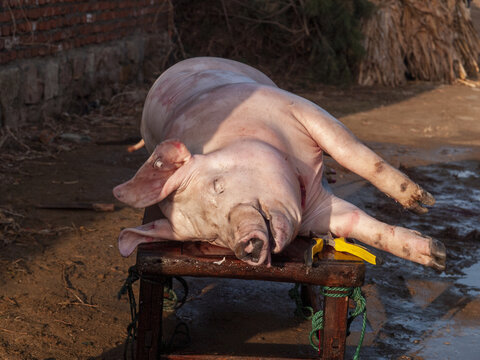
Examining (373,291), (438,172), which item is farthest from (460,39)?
(373,291)

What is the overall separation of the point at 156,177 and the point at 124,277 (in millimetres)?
1055

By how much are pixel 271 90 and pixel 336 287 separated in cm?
114

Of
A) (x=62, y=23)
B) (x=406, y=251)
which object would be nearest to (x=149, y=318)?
(x=406, y=251)

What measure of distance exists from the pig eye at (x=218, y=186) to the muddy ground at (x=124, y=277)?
84 centimetres

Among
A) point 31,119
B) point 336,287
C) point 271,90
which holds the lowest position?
point 31,119

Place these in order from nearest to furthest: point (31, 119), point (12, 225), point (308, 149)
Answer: point (308, 149) → point (12, 225) → point (31, 119)

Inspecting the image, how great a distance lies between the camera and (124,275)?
375 centimetres

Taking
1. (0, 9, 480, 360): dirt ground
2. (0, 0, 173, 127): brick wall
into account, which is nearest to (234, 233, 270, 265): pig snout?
(0, 9, 480, 360): dirt ground

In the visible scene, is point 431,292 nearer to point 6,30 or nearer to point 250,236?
point 250,236

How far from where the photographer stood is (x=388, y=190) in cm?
317

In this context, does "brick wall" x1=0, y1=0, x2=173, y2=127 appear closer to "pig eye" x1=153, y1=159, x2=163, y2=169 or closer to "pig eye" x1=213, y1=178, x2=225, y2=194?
"pig eye" x1=153, y1=159, x2=163, y2=169

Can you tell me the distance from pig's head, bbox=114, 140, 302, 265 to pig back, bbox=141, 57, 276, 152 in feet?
2.00

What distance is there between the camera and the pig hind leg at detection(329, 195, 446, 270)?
278cm

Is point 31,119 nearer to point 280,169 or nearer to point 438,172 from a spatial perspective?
point 438,172
